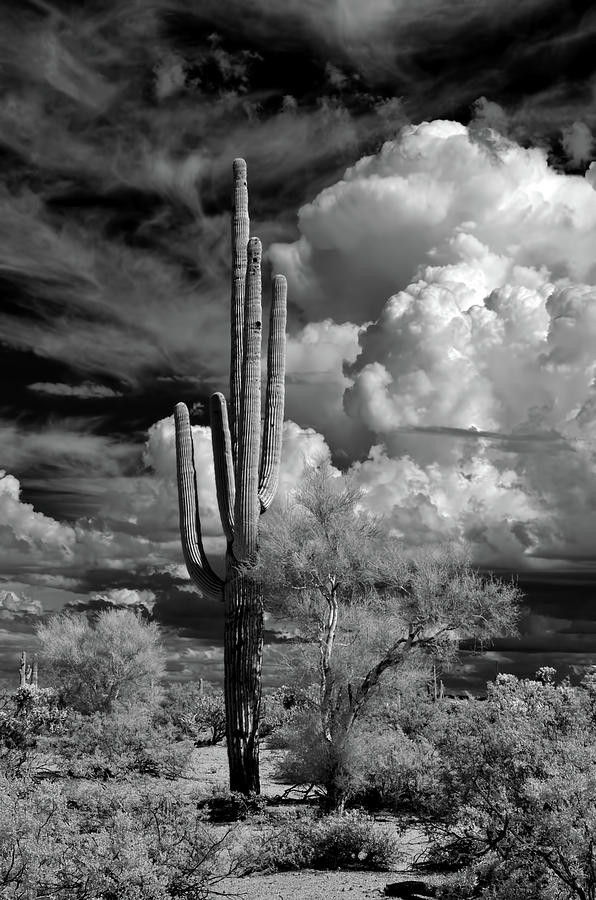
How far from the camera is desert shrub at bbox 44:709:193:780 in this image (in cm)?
1841

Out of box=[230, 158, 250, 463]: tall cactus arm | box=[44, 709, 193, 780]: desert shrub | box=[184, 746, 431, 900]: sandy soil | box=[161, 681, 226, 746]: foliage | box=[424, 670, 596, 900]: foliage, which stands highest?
box=[230, 158, 250, 463]: tall cactus arm

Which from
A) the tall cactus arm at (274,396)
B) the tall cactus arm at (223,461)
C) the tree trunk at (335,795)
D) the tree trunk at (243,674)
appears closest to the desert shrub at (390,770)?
the tree trunk at (335,795)

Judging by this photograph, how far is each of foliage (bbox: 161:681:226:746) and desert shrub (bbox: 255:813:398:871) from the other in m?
18.9

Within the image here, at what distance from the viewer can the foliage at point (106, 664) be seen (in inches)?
1136

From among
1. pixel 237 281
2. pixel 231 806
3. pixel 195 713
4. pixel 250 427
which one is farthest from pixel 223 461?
pixel 195 713

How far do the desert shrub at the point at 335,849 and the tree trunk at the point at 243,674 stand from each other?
5598 mm

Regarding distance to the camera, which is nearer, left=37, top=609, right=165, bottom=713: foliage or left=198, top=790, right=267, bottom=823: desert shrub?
left=198, top=790, right=267, bottom=823: desert shrub

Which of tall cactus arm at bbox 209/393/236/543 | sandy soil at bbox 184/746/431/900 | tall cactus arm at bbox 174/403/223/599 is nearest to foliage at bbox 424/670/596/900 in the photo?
sandy soil at bbox 184/746/431/900

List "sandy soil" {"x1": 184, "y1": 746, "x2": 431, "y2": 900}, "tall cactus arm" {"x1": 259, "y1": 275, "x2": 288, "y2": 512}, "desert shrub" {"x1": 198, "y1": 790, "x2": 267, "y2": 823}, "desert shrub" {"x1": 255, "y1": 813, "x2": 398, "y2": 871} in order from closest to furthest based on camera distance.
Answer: "sandy soil" {"x1": 184, "y1": 746, "x2": 431, "y2": 900}, "desert shrub" {"x1": 255, "y1": 813, "x2": 398, "y2": 871}, "desert shrub" {"x1": 198, "y1": 790, "x2": 267, "y2": 823}, "tall cactus arm" {"x1": 259, "y1": 275, "x2": 288, "y2": 512}

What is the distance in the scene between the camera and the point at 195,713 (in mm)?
33406

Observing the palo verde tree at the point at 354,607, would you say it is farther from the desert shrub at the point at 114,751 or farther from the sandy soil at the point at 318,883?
the desert shrub at the point at 114,751

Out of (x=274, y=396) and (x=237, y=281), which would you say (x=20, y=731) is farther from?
(x=237, y=281)

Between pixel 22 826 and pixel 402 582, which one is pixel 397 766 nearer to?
pixel 402 582

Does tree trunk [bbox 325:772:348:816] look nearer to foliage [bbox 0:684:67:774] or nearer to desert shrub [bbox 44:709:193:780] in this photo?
foliage [bbox 0:684:67:774]
